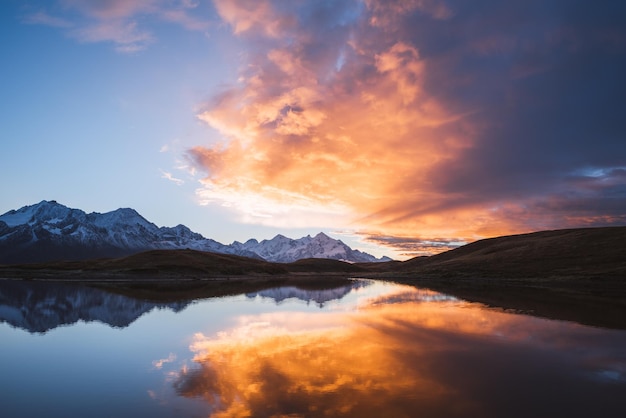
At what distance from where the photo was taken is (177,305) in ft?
164

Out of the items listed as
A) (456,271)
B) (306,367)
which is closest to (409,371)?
(306,367)

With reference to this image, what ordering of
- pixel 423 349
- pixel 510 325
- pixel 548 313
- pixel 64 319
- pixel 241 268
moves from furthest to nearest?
pixel 241 268 → pixel 548 313 → pixel 64 319 → pixel 510 325 → pixel 423 349

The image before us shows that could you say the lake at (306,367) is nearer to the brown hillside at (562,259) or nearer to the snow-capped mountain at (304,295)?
the snow-capped mountain at (304,295)

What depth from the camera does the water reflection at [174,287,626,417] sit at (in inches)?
601

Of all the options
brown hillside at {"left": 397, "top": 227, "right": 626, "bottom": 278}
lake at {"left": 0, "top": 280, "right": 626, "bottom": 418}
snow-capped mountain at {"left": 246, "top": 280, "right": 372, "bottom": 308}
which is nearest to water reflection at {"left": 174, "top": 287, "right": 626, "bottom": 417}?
lake at {"left": 0, "top": 280, "right": 626, "bottom": 418}

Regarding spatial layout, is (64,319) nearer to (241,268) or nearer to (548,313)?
(548,313)

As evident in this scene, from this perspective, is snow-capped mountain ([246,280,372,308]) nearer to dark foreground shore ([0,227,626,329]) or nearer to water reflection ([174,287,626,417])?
dark foreground shore ([0,227,626,329])

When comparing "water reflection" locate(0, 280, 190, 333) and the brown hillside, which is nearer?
"water reflection" locate(0, 280, 190, 333)

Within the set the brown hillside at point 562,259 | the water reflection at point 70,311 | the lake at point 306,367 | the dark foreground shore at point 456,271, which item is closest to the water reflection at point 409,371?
the lake at point 306,367

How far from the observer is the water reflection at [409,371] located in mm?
15258

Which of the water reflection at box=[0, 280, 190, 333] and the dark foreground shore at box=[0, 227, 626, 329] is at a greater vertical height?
the dark foreground shore at box=[0, 227, 626, 329]

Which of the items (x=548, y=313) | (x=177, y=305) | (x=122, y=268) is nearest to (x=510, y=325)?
(x=548, y=313)

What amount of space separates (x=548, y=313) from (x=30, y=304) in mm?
61941

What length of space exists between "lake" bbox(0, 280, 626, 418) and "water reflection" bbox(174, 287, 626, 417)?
0.09 metres
